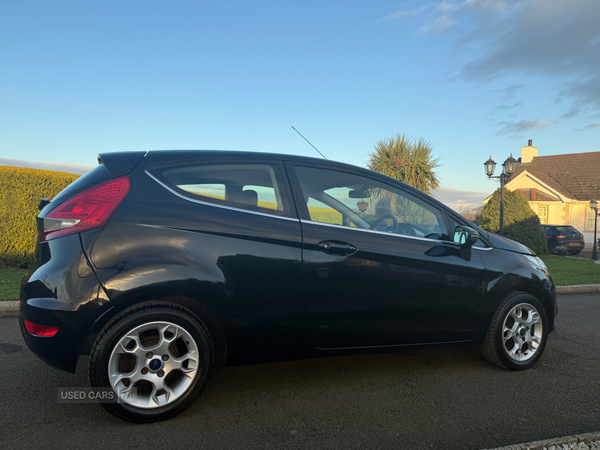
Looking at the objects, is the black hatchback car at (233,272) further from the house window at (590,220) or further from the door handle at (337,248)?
the house window at (590,220)

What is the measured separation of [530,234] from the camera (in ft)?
56.9

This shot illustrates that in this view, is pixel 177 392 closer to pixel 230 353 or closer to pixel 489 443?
pixel 230 353

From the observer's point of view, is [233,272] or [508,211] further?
[508,211]

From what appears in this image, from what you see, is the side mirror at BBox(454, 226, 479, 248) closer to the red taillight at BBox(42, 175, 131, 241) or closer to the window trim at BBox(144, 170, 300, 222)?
the window trim at BBox(144, 170, 300, 222)

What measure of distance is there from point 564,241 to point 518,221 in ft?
18.5

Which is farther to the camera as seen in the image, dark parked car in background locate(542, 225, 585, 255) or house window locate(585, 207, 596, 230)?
house window locate(585, 207, 596, 230)

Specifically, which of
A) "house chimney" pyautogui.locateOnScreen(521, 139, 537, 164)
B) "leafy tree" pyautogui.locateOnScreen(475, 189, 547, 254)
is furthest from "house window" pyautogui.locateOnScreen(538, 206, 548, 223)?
"leafy tree" pyautogui.locateOnScreen(475, 189, 547, 254)

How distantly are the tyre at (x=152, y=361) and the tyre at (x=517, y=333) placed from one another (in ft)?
7.42

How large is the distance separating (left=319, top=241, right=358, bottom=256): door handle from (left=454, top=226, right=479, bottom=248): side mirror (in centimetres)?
89

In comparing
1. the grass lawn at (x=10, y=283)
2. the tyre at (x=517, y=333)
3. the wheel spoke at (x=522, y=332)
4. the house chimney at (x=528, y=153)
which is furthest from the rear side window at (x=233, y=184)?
the house chimney at (x=528, y=153)

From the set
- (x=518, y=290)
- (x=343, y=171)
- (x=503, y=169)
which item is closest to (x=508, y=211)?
(x=503, y=169)

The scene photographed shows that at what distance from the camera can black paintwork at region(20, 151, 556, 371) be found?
8.11ft

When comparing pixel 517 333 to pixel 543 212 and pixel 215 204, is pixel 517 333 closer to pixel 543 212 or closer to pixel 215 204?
pixel 215 204

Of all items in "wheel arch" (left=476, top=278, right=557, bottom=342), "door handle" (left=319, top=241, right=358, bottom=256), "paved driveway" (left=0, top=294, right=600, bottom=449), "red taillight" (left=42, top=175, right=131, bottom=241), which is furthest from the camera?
"wheel arch" (left=476, top=278, right=557, bottom=342)
